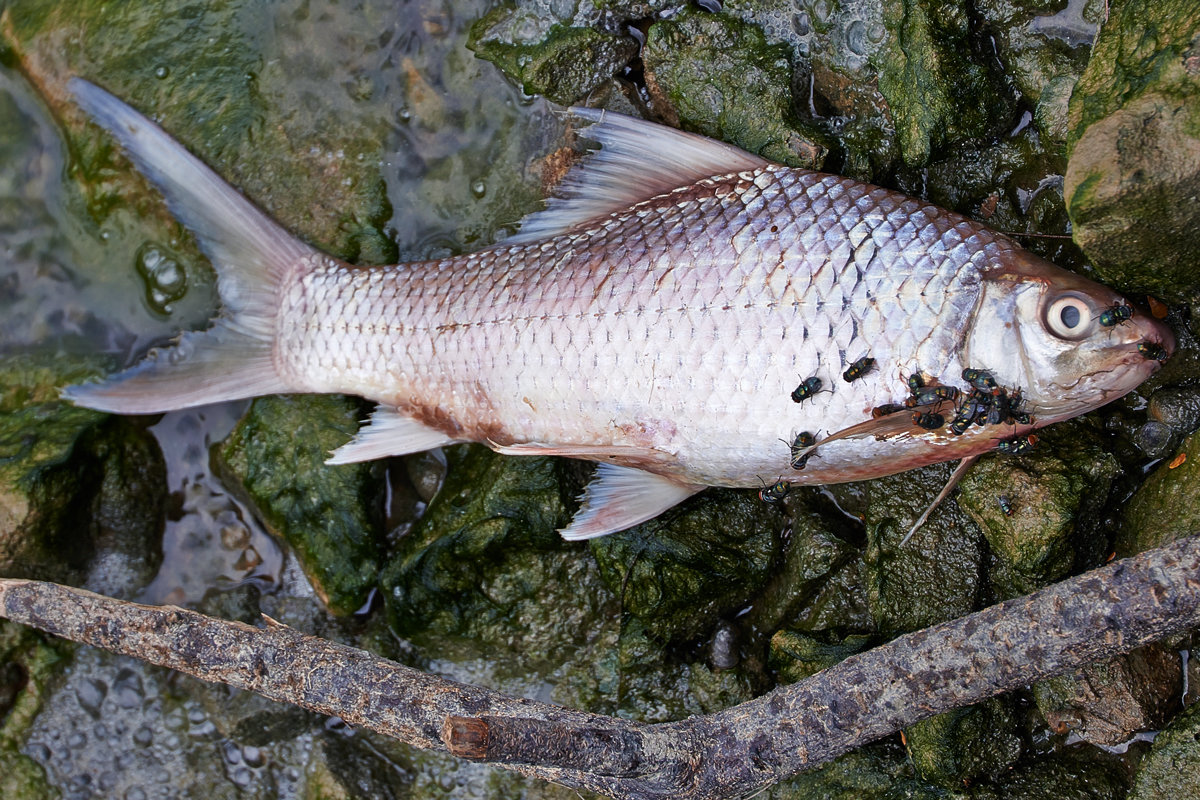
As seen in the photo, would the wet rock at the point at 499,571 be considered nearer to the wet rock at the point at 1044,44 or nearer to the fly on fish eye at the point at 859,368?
the fly on fish eye at the point at 859,368

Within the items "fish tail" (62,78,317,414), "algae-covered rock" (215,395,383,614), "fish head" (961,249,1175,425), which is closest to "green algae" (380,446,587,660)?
"algae-covered rock" (215,395,383,614)

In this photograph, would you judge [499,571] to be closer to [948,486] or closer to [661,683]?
[661,683]

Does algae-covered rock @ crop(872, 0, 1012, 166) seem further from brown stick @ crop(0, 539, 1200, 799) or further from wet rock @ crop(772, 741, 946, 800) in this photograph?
wet rock @ crop(772, 741, 946, 800)

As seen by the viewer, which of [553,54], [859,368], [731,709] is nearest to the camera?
[859,368]

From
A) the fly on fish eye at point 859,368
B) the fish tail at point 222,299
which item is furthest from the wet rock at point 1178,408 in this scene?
the fish tail at point 222,299

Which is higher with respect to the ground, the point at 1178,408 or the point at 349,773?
the point at 1178,408

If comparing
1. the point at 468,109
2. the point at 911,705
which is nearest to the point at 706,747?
the point at 911,705

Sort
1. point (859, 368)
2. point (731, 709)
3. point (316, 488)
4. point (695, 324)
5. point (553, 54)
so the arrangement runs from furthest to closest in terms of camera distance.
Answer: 1. point (316, 488)
2. point (553, 54)
3. point (731, 709)
4. point (695, 324)
5. point (859, 368)

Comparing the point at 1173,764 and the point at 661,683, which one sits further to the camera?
the point at 661,683

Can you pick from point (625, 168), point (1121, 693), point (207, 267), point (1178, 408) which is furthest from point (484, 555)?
point (1178, 408)
